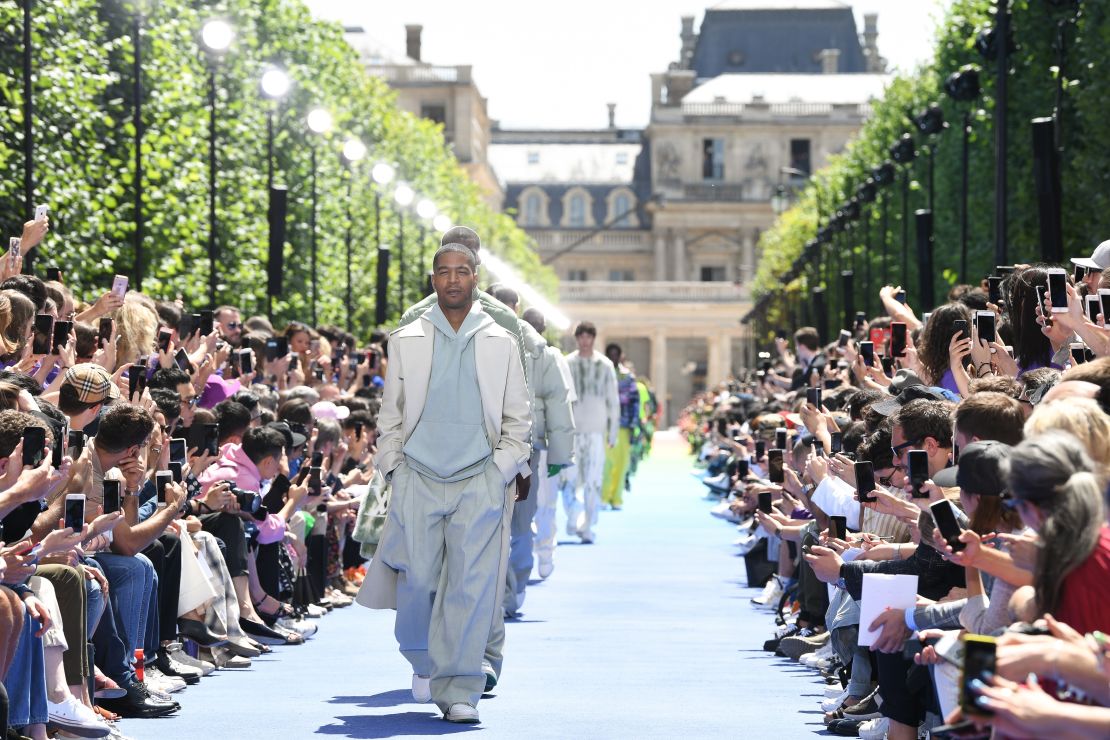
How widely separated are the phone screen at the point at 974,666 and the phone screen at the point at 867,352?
8.95m

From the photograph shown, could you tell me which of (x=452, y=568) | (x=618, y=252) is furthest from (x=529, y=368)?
(x=618, y=252)

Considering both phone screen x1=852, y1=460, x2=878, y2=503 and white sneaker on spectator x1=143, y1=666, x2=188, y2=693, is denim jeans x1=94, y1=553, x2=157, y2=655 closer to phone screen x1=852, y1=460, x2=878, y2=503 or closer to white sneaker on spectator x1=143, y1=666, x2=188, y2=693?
white sneaker on spectator x1=143, y1=666, x2=188, y2=693

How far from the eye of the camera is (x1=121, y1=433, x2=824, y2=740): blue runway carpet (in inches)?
388

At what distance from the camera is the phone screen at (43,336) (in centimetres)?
1129

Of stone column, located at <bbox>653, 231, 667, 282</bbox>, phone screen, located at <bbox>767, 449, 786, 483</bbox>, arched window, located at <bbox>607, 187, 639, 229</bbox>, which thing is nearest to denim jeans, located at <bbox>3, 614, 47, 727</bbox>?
phone screen, located at <bbox>767, 449, 786, 483</bbox>

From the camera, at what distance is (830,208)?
242 feet

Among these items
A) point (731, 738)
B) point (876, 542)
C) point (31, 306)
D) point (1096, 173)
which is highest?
point (1096, 173)

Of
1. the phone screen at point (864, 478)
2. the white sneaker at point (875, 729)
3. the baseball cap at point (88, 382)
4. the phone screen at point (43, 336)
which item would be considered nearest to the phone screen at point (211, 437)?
the phone screen at point (43, 336)

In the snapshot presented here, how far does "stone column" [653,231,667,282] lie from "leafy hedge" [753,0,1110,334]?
78.3 m

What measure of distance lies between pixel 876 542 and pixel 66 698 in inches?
126

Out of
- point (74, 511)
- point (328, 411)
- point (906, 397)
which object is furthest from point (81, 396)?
point (328, 411)

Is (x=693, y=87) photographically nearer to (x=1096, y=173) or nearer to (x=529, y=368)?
(x=1096, y=173)

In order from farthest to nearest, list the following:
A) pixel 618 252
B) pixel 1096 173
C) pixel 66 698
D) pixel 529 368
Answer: pixel 618 252 < pixel 1096 173 < pixel 529 368 < pixel 66 698

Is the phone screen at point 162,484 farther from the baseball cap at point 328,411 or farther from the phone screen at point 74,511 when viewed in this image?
the baseball cap at point 328,411
